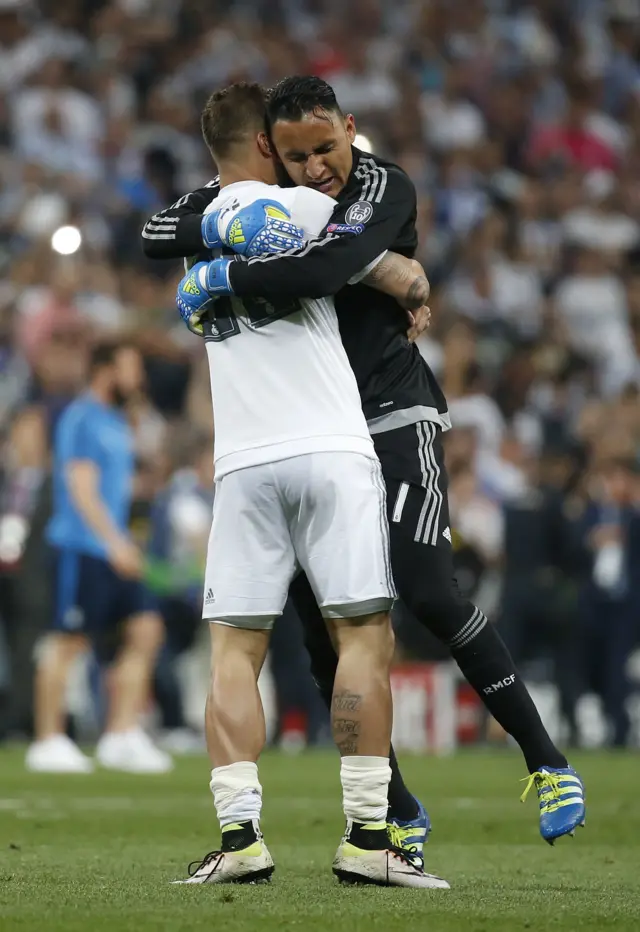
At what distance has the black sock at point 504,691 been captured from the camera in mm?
5312

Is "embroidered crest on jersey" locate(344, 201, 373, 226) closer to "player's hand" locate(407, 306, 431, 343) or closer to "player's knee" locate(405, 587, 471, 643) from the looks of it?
"player's hand" locate(407, 306, 431, 343)

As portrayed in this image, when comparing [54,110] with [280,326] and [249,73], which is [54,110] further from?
[280,326]

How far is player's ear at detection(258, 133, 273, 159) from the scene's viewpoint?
17.1ft

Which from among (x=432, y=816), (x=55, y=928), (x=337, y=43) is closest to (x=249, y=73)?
(x=337, y=43)

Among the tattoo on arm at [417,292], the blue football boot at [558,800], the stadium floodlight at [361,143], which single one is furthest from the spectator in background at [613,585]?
the tattoo on arm at [417,292]

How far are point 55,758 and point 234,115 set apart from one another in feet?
20.9

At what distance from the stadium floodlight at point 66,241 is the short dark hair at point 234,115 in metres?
11.0

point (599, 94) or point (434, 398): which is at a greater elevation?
point (599, 94)

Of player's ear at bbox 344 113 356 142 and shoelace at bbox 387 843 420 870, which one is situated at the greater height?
player's ear at bbox 344 113 356 142

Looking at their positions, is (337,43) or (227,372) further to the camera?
(337,43)

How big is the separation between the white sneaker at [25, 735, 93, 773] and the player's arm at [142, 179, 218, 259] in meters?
5.93

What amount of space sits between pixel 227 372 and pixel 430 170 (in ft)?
47.3

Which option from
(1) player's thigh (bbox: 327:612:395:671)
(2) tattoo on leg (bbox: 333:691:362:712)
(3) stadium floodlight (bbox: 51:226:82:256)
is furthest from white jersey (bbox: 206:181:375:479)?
(3) stadium floodlight (bbox: 51:226:82:256)

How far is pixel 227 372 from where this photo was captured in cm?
514
